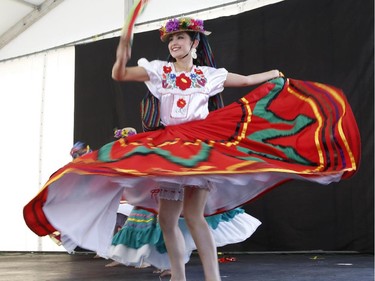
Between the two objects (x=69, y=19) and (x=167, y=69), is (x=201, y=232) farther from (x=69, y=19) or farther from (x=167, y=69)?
(x=69, y=19)

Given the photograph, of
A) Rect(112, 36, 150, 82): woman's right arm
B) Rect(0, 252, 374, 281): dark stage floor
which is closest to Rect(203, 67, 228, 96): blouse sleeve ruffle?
Rect(112, 36, 150, 82): woman's right arm

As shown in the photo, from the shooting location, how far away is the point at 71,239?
2.06 meters

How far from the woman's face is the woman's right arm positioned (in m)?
0.16

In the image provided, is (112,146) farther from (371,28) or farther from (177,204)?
(371,28)

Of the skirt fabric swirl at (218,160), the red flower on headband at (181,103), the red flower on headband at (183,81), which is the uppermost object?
the red flower on headband at (183,81)

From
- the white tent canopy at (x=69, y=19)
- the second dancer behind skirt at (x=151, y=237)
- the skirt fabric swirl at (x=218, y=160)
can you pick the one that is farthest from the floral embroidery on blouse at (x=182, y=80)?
the white tent canopy at (x=69, y=19)

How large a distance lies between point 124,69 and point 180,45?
293 millimetres

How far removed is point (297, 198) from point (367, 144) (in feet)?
2.60

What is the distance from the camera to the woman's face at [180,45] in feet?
7.65

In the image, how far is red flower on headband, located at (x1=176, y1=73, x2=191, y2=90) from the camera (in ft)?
7.58

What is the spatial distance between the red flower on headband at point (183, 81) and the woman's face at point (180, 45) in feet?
0.30

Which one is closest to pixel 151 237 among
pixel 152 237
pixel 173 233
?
pixel 152 237

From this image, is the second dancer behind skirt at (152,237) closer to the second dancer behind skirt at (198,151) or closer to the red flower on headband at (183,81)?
the second dancer behind skirt at (198,151)

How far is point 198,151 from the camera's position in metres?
2.00
